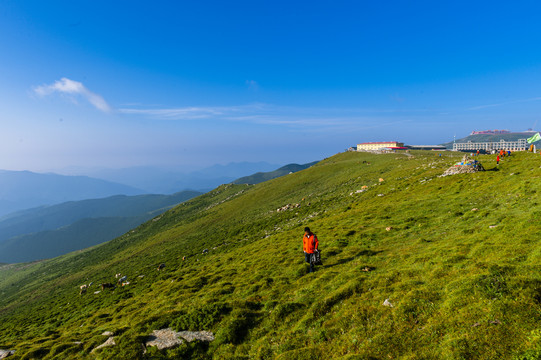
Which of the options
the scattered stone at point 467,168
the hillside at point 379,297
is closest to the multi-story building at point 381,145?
the scattered stone at point 467,168

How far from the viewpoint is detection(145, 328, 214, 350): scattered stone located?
11.9 metres

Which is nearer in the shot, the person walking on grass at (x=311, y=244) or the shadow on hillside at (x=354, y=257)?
the person walking on grass at (x=311, y=244)

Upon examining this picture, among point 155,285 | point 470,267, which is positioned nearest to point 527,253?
point 470,267

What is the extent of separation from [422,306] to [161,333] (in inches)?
527

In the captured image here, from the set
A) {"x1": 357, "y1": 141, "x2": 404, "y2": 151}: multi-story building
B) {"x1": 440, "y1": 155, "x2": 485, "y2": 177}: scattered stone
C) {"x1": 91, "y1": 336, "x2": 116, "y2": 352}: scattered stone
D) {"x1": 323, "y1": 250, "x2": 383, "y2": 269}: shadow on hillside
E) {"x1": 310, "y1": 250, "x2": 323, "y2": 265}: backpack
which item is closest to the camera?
{"x1": 91, "y1": 336, "x2": 116, "y2": 352}: scattered stone

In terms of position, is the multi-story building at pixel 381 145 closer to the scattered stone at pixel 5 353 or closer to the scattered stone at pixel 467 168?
the scattered stone at pixel 467 168

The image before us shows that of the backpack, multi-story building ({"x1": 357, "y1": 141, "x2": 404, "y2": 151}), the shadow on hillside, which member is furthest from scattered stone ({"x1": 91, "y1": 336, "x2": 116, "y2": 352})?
multi-story building ({"x1": 357, "y1": 141, "x2": 404, "y2": 151})

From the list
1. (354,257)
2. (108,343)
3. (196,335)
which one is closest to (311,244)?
(354,257)

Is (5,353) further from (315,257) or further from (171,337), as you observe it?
(315,257)

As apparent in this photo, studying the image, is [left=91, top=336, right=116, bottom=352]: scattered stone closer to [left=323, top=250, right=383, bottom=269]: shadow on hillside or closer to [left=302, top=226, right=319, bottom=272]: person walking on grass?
[left=302, top=226, right=319, bottom=272]: person walking on grass

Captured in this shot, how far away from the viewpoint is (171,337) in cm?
1241

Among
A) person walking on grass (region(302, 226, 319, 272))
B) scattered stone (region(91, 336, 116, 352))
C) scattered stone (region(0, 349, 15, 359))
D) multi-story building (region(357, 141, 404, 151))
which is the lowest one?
scattered stone (region(0, 349, 15, 359))

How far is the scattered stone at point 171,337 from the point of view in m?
11.9

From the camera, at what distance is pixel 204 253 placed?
42.2 m
